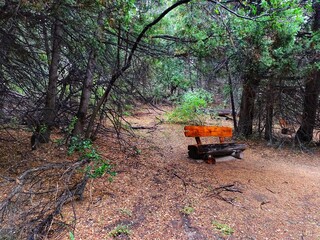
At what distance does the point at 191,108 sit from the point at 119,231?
932cm

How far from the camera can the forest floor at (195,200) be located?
11.8ft

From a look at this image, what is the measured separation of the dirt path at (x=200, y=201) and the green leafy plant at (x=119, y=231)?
2.1 inches

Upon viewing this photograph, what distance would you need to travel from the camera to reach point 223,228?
3717 mm

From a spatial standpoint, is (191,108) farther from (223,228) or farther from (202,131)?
(223,228)

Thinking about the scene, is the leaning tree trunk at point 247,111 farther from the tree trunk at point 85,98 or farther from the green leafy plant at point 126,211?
the green leafy plant at point 126,211

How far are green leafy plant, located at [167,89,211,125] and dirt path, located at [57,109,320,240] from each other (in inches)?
200

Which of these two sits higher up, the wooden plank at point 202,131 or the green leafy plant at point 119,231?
the wooden plank at point 202,131

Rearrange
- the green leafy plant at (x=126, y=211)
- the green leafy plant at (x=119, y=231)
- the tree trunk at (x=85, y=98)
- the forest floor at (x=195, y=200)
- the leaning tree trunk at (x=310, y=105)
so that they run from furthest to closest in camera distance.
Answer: the leaning tree trunk at (x=310, y=105) → the tree trunk at (x=85, y=98) → the green leafy plant at (x=126, y=211) → the forest floor at (x=195, y=200) → the green leafy plant at (x=119, y=231)

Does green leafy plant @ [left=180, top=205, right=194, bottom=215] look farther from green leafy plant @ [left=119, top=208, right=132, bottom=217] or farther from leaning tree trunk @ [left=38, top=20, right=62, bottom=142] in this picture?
leaning tree trunk @ [left=38, top=20, right=62, bottom=142]

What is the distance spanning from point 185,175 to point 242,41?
296 centimetres

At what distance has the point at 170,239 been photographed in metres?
3.36

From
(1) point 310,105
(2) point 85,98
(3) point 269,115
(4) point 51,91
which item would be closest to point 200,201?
(2) point 85,98

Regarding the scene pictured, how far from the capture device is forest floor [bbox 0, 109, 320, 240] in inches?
141

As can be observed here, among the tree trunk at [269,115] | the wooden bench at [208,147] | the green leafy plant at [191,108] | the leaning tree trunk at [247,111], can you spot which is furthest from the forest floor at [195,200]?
the green leafy plant at [191,108]
